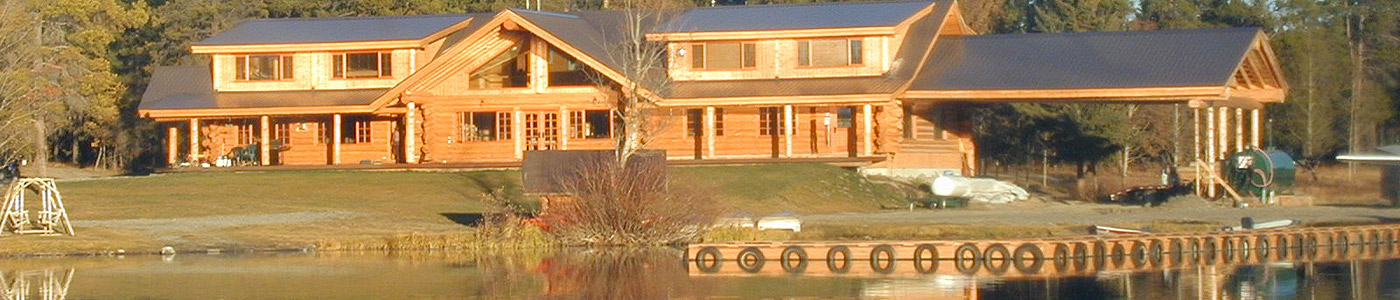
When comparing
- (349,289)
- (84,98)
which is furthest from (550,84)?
(349,289)

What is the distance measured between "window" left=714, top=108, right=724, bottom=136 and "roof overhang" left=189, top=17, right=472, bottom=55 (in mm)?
8161

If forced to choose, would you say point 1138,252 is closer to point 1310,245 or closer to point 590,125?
point 1310,245

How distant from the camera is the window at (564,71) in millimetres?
59344

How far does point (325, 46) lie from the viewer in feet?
202

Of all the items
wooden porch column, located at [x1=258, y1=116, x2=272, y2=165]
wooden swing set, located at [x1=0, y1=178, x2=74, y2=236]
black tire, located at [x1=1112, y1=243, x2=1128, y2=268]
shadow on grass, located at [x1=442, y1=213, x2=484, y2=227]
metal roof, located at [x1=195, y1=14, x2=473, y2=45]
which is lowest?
black tire, located at [x1=1112, y1=243, x2=1128, y2=268]

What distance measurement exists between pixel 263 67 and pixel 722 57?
1343 cm

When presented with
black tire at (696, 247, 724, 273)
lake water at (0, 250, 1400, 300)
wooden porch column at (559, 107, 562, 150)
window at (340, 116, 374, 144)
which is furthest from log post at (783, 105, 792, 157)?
black tire at (696, 247, 724, 273)

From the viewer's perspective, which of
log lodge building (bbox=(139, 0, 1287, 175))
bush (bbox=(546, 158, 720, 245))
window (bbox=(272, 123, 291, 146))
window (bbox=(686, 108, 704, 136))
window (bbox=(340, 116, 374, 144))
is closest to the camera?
bush (bbox=(546, 158, 720, 245))

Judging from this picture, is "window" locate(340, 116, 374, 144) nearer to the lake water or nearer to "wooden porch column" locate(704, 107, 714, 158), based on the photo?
"wooden porch column" locate(704, 107, 714, 158)

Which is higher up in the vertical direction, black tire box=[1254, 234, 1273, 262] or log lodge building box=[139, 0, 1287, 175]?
log lodge building box=[139, 0, 1287, 175]

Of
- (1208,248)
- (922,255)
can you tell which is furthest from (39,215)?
(1208,248)

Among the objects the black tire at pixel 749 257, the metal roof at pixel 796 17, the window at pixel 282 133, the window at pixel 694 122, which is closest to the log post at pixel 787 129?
the window at pixel 694 122

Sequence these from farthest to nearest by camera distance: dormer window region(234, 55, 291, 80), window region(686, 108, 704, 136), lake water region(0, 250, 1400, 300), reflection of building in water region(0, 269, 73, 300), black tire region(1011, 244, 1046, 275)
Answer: dormer window region(234, 55, 291, 80) → window region(686, 108, 704, 136) → black tire region(1011, 244, 1046, 275) → reflection of building in water region(0, 269, 73, 300) → lake water region(0, 250, 1400, 300)

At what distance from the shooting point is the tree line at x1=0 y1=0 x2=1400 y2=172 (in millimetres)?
67125
